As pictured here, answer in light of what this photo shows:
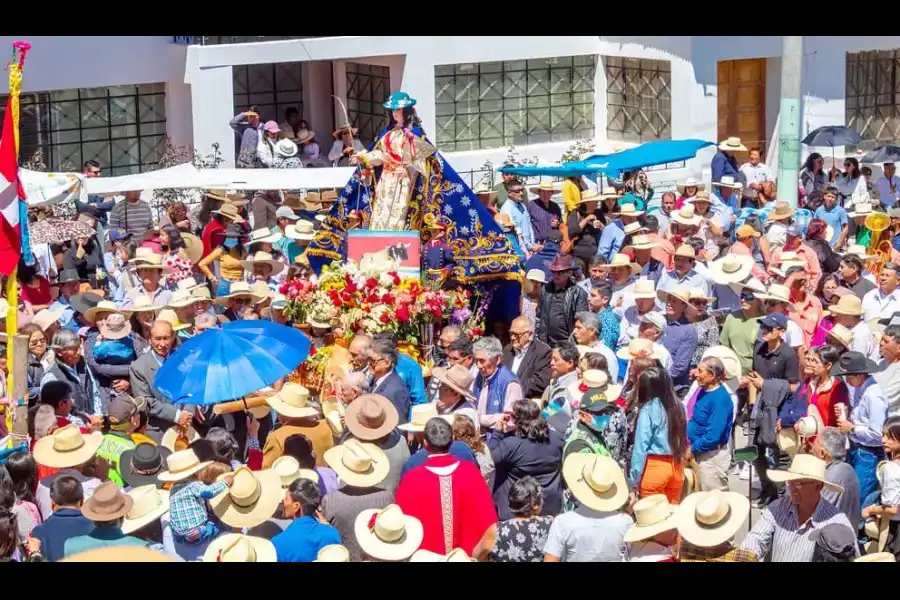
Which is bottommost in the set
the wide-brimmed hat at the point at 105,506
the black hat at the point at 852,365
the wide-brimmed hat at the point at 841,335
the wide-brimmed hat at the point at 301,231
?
the wide-brimmed hat at the point at 105,506

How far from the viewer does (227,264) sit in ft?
49.5

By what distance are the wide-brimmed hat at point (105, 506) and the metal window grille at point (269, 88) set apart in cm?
1662

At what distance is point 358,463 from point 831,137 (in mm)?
14267

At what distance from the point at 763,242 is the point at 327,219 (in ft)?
14.5

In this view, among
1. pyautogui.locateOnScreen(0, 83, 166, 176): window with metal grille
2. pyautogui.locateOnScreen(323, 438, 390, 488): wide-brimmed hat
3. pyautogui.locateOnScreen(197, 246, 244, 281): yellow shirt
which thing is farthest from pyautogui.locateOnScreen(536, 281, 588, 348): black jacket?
pyautogui.locateOnScreen(0, 83, 166, 176): window with metal grille

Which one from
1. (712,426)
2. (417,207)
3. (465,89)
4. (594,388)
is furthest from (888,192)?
(594,388)

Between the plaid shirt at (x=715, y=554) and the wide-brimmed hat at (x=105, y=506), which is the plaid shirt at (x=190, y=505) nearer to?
the wide-brimmed hat at (x=105, y=506)

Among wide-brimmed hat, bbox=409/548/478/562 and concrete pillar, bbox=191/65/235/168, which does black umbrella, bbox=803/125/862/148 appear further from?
wide-brimmed hat, bbox=409/548/478/562

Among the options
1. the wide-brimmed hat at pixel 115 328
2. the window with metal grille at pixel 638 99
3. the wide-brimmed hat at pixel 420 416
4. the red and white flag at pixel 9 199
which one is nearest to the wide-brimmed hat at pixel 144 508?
the wide-brimmed hat at pixel 420 416

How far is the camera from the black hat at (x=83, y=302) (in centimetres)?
1284

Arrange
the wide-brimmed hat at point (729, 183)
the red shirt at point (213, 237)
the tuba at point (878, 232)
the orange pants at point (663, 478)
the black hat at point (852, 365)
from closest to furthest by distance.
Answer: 1. the orange pants at point (663, 478)
2. the black hat at point (852, 365)
3. the red shirt at point (213, 237)
4. the tuba at point (878, 232)
5. the wide-brimmed hat at point (729, 183)

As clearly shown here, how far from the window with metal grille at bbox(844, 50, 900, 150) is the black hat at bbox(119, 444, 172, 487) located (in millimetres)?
17948

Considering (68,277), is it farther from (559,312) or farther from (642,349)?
(642,349)

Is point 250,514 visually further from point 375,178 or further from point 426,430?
point 375,178
